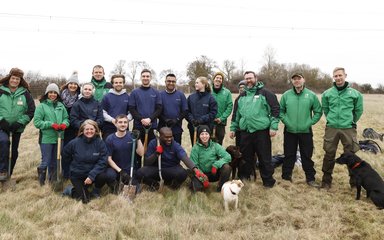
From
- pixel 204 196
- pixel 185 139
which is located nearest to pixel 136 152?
pixel 204 196

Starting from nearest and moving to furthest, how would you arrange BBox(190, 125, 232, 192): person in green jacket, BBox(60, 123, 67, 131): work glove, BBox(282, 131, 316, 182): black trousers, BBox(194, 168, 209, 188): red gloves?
BBox(194, 168, 209, 188): red gloves
BBox(190, 125, 232, 192): person in green jacket
BBox(60, 123, 67, 131): work glove
BBox(282, 131, 316, 182): black trousers

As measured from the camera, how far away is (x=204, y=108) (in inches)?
246

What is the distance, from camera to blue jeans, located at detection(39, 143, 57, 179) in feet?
18.7

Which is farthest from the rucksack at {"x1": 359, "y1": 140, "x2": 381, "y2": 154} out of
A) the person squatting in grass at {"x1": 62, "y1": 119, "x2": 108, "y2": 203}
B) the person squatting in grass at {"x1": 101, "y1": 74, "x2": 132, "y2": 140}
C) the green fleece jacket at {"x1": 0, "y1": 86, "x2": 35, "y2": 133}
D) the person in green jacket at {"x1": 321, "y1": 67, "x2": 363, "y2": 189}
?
the green fleece jacket at {"x1": 0, "y1": 86, "x2": 35, "y2": 133}

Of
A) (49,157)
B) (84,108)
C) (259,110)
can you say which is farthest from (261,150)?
(49,157)

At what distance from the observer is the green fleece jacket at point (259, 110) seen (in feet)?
19.2

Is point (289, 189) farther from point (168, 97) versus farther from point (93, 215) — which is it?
point (93, 215)

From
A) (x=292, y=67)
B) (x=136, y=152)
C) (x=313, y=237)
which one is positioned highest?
(x=292, y=67)

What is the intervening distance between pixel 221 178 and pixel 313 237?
6.27 ft

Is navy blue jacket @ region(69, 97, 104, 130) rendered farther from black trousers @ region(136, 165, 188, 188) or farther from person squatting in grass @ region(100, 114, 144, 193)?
black trousers @ region(136, 165, 188, 188)

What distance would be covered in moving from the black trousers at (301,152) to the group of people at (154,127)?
2cm

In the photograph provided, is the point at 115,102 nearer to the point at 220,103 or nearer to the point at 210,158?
the point at 210,158

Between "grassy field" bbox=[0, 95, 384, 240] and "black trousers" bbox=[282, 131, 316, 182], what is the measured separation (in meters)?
0.48

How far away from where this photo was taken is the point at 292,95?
612 cm
